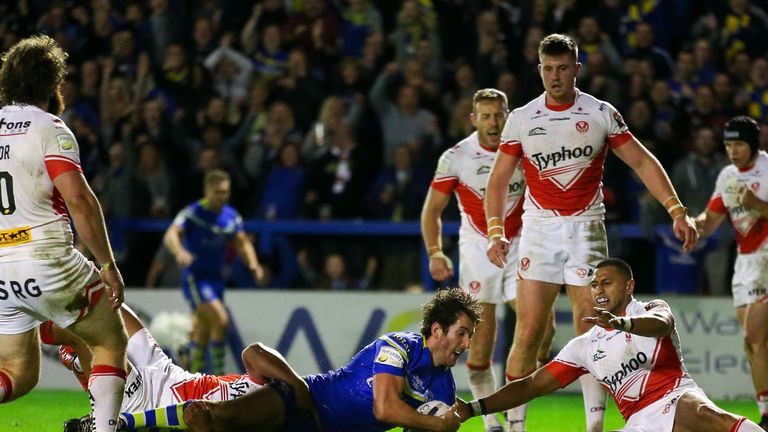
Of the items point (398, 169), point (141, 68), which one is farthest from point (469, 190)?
point (141, 68)

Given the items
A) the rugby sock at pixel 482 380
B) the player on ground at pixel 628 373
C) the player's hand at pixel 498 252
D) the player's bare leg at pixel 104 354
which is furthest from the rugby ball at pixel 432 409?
the rugby sock at pixel 482 380

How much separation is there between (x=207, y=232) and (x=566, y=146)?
6.45m

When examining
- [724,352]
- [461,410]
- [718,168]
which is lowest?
[724,352]

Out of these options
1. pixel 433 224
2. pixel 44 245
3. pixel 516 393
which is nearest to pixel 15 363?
pixel 44 245

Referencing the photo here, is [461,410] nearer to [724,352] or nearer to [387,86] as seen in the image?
[724,352]

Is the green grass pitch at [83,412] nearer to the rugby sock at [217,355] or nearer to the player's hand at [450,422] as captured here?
the rugby sock at [217,355]

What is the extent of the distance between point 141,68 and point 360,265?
161 inches

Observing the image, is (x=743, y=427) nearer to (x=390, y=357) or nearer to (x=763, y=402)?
(x=390, y=357)

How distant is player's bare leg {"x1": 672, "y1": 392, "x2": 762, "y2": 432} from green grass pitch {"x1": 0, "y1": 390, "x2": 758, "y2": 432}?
2.68 metres

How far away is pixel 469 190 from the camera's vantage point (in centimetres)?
949

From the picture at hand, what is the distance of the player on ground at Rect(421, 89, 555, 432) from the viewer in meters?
9.18

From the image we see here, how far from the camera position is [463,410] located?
7.05 m

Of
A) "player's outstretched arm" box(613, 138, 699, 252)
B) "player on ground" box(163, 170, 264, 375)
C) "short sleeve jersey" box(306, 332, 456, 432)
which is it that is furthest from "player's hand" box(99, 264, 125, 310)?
"player on ground" box(163, 170, 264, 375)

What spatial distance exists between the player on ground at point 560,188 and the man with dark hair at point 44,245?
2614 mm
